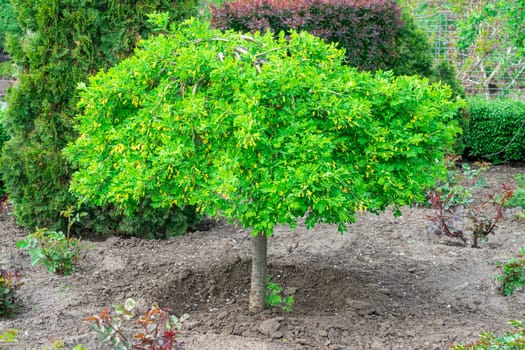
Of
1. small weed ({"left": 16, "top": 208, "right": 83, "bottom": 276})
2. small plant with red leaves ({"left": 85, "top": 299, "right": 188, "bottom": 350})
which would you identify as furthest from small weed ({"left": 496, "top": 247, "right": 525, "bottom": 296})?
small weed ({"left": 16, "top": 208, "right": 83, "bottom": 276})

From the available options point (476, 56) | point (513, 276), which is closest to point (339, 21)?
point (513, 276)

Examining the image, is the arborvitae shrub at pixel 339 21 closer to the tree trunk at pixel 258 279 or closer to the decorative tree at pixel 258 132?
the decorative tree at pixel 258 132

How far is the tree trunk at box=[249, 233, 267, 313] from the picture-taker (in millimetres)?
4432

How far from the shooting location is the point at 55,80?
19.5ft

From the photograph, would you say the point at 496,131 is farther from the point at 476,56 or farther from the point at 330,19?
the point at 330,19

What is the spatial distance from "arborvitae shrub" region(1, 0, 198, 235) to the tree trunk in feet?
5.95

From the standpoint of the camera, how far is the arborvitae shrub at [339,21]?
309 inches

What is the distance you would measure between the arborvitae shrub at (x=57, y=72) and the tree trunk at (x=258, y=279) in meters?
1.81

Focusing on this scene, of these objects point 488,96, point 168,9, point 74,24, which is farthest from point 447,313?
point 488,96

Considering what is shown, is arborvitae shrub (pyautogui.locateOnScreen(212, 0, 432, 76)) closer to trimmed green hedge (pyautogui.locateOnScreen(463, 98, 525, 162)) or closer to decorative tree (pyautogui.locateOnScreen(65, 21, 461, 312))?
trimmed green hedge (pyautogui.locateOnScreen(463, 98, 525, 162))

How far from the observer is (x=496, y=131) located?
32.9 feet

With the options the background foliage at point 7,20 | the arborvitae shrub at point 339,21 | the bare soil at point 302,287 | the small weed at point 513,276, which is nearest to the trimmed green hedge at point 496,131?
the arborvitae shrub at point 339,21

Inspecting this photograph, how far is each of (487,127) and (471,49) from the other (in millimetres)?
3949

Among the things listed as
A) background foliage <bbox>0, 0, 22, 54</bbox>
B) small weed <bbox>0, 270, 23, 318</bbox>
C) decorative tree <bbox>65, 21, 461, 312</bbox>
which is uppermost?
decorative tree <bbox>65, 21, 461, 312</bbox>
